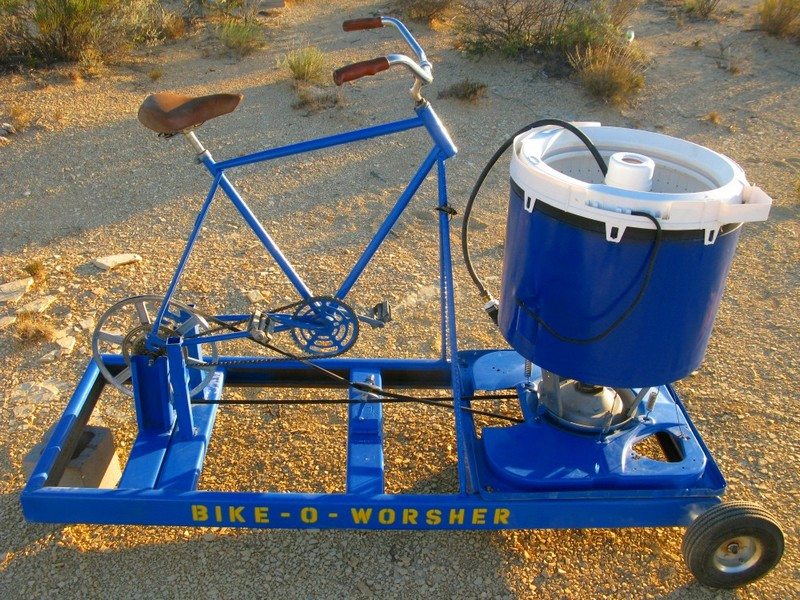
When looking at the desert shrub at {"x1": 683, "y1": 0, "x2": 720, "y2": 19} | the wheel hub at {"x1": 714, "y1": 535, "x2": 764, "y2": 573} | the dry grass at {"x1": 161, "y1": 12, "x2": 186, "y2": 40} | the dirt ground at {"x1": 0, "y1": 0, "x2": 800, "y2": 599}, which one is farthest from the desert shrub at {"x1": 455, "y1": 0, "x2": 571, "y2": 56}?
the wheel hub at {"x1": 714, "y1": 535, "x2": 764, "y2": 573}

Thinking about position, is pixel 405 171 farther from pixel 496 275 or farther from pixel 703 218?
pixel 703 218

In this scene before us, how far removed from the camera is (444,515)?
2889 mm

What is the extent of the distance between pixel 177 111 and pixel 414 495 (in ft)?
5.39

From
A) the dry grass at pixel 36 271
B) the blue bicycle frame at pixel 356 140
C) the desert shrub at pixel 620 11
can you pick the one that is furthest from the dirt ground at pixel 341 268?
the blue bicycle frame at pixel 356 140

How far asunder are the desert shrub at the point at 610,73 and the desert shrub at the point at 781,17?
228 cm

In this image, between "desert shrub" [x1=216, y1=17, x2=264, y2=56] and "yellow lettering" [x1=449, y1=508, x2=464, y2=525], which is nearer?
"yellow lettering" [x1=449, y1=508, x2=464, y2=525]

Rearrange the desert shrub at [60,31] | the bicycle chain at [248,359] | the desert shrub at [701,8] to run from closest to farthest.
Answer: the bicycle chain at [248,359], the desert shrub at [60,31], the desert shrub at [701,8]

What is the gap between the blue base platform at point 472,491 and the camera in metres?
2.87

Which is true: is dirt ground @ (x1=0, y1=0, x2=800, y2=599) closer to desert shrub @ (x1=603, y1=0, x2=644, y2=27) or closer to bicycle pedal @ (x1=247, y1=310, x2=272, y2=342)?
desert shrub @ (x1=603, y1=0, x2=644, y2=27)

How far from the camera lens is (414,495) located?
2914 mm

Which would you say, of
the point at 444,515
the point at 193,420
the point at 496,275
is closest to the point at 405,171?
the point at 496,275

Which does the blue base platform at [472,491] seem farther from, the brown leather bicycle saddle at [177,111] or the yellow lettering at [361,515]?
the brown leather bicycle saddle at [177,111]

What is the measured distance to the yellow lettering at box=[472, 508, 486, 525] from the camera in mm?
2879

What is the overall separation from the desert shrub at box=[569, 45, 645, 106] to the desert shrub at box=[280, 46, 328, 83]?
2.36 meters
